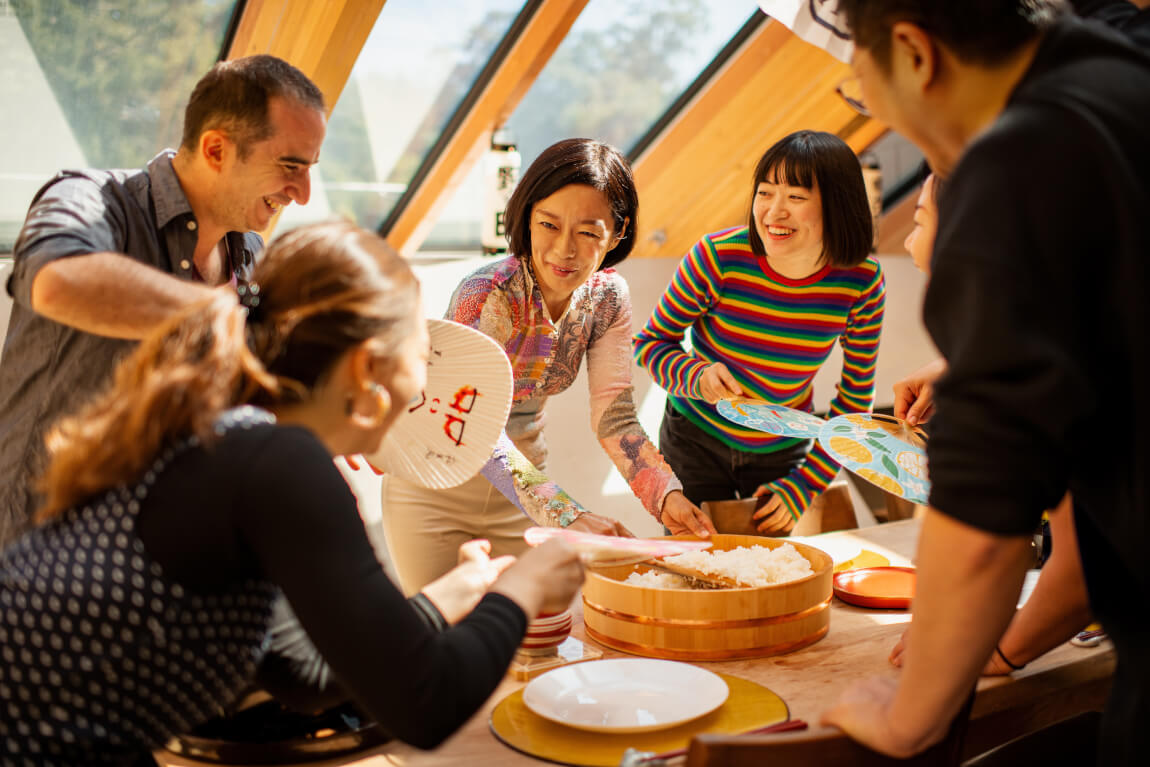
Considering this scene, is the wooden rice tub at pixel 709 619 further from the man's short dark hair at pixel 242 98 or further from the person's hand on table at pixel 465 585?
the man's short dark hair at pixel 242 98

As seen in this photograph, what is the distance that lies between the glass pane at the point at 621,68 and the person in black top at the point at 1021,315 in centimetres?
281

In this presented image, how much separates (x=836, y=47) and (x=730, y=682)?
1098 millimetres

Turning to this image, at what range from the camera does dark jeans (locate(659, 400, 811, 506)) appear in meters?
2.64

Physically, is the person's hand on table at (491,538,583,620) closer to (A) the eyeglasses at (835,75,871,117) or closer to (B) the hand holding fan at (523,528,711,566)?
(B) the hand holding fan at (523,528,711,566)

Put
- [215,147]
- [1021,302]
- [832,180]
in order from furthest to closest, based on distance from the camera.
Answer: [832,180]
[215,147]
[1021,302]

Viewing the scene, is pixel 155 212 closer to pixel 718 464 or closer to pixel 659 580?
pixel 659 580

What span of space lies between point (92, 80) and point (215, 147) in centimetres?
156

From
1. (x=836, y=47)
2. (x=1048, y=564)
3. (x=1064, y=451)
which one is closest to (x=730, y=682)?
(x=1048, y=564)

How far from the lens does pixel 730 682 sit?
55.6 inches

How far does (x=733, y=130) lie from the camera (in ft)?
12.3

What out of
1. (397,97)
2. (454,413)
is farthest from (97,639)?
(397,97)

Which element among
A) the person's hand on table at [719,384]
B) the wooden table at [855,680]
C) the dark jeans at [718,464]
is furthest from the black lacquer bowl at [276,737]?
the dark jeans at [718,464]

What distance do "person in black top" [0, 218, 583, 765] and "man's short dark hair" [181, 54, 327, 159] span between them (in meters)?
0.91

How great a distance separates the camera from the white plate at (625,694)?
1.24 meters
